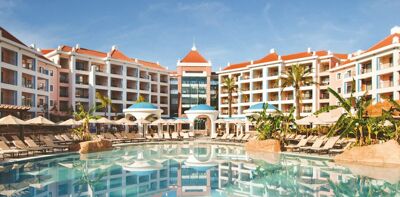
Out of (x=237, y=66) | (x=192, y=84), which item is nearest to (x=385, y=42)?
(x=237, y=66)

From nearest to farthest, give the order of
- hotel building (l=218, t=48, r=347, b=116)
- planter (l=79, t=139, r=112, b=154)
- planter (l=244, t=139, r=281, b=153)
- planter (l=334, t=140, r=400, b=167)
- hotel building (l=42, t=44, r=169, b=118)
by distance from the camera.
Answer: planter (l=334, t=140, r=400, b=167), planter (l=79, t=139, r=112, b=154), planter (l=244, t=139, r=281, b=153), hotel building (l=42, t=44, r=169, b=118), hotel building (l=218, t=48, r=347, b=116)

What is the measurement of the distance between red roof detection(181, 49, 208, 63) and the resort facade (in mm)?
4695

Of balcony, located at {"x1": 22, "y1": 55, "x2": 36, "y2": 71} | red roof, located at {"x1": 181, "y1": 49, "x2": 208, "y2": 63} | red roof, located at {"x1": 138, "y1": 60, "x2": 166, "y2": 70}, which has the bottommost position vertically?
balcony, located at {"x1": 22, "y1": 55, "x2": 36, "y2": 71}

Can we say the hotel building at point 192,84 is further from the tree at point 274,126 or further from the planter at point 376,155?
the planter at point 376,155

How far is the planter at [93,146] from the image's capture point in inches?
955

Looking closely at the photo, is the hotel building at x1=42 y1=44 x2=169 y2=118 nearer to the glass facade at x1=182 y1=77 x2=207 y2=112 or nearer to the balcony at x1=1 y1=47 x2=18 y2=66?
the glass facade at x1=182 y1=77 x2=207 y2=112

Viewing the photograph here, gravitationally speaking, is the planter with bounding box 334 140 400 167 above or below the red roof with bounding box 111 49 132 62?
below

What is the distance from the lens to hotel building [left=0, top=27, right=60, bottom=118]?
3350 cm

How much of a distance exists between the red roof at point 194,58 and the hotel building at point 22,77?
26470 millimetres

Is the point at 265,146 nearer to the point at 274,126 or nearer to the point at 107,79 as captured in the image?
A: the point at 274,126

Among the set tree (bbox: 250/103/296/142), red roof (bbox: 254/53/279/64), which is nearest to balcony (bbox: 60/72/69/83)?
red roof (bbox: 254/53/279/64)

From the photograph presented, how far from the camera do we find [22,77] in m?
37.3

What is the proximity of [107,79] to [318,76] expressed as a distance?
3201cm

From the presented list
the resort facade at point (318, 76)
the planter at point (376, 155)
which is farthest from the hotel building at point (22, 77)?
the resort facade at point (318, 76)
